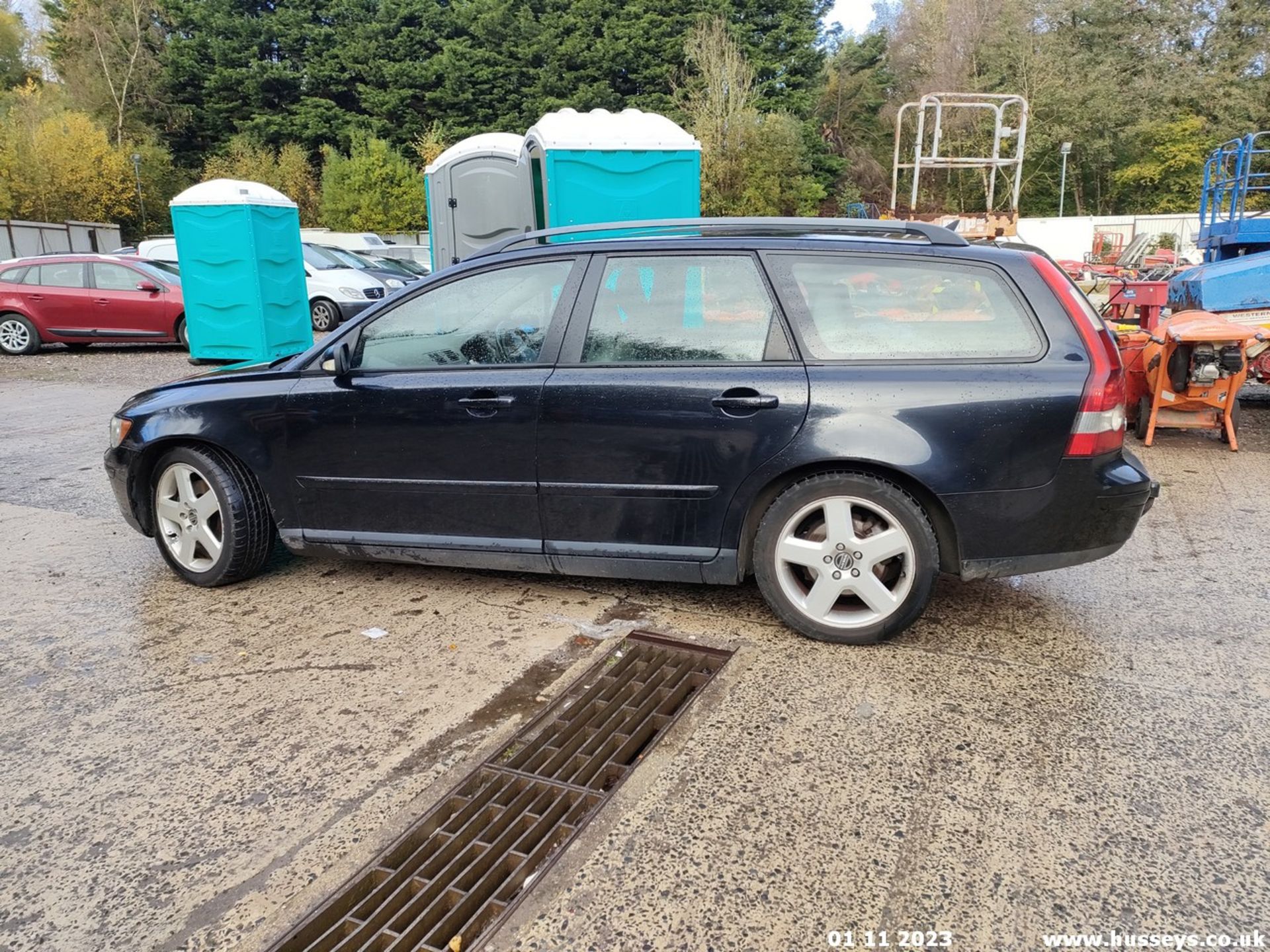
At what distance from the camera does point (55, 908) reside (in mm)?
2309

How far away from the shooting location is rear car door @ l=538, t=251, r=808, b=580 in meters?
3.60

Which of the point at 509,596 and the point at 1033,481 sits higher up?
the point at 1033,481

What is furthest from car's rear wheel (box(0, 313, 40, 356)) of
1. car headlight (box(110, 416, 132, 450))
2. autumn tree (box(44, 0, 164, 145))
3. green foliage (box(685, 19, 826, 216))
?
autumn tree (box(44, 0, 164, 145))

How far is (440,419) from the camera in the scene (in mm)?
3945

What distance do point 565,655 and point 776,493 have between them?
3.46 ft

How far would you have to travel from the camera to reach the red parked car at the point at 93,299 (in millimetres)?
13656

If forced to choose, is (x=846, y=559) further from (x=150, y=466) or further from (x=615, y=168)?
(x=615, y=168)

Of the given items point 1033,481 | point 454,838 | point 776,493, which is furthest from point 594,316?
point 454,838

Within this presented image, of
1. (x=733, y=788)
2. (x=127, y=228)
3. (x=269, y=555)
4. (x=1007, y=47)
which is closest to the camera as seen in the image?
(x=733, y=788)

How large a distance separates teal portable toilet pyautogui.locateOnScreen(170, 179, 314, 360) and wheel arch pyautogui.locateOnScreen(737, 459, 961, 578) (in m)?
9.57

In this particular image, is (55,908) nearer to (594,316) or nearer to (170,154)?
(594,316)

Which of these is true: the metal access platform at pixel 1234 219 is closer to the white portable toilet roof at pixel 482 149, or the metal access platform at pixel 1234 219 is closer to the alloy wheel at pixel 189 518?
the white portable toilet roof at pixel 482 149

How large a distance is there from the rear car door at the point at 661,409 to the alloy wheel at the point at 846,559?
0.29m

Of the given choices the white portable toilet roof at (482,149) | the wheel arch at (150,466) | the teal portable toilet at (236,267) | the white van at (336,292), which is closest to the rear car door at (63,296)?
the white van at (336,292)
